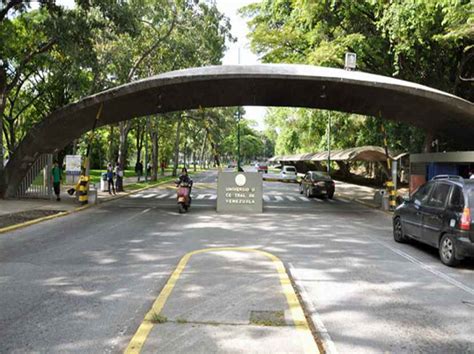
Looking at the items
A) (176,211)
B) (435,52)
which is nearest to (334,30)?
(435,52)

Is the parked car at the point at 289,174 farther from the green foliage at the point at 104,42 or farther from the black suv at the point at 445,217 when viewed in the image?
the black suv at the point at 445,217

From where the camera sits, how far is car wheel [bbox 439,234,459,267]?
833cm

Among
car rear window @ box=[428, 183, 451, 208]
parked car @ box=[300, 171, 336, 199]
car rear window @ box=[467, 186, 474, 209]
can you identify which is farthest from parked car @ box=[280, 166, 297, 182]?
car rear window @ box=[467, 186, 474, 209]

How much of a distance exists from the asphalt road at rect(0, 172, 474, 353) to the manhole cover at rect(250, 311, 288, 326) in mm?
467

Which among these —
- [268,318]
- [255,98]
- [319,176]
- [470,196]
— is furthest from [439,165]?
[268,318]

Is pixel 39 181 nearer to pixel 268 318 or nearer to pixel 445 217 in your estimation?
pixel 445 217

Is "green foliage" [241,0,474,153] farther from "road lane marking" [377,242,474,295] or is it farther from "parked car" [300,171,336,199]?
"road lane marking" [377,242,474,295]

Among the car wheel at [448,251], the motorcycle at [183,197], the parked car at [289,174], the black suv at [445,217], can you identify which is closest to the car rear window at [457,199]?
the black suv at [445,217]

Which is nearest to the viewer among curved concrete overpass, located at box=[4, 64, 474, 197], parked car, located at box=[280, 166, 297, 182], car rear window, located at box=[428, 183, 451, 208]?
car rear window, located at box=[428, 183, 451, 208]

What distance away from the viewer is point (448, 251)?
337 inches

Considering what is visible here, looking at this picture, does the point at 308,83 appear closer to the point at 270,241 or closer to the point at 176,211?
the point at 176,211

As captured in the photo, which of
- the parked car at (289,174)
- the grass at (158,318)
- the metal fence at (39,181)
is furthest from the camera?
the parked car at (289,174)

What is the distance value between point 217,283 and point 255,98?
1648 centimetres

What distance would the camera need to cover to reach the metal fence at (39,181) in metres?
20.3
